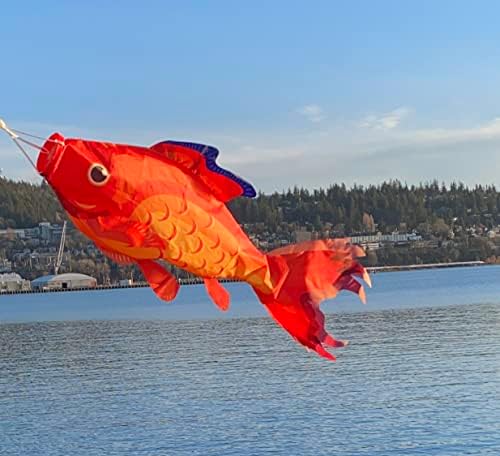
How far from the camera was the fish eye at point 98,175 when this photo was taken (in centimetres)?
359

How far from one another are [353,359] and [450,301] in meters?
47.5

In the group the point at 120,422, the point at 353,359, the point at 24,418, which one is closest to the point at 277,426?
the point at 120,422

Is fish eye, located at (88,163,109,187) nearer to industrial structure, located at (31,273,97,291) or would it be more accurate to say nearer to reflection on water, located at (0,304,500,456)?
reflection on water, located at (0,304,500,456)

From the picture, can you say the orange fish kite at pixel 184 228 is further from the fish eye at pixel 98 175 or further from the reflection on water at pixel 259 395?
the reflection on water at pixel 259 395

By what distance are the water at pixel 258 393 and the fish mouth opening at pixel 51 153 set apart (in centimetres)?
2493

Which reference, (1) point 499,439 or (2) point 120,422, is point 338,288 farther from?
(2) point 120,422

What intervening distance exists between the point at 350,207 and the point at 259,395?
23967 mm

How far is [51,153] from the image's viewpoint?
140 inches

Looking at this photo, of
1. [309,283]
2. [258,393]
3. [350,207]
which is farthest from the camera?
[350,207]

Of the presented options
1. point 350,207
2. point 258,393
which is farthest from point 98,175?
point 350,207

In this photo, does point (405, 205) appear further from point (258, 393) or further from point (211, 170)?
point (211, 170)

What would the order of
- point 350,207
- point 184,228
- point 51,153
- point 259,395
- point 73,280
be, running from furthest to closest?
1. point 73,280
2. point 350,207
3. point 259,395
4. point 184,228
5. point 51,153

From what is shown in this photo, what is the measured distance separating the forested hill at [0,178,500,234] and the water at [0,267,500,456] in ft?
19.8

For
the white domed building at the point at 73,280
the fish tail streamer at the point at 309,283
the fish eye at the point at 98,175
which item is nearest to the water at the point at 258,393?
the fish tail streamer at the point at 309,283
